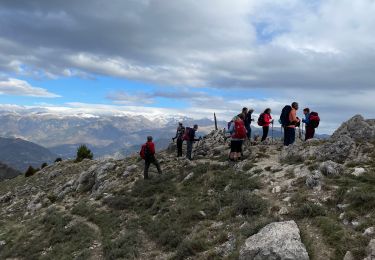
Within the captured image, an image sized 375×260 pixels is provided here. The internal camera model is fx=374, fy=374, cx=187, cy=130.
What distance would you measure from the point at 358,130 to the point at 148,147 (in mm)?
14268

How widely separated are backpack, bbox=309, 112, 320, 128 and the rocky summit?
9.35 feet

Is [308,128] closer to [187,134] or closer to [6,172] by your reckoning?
[187,134]

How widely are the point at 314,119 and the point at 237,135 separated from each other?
279 inches

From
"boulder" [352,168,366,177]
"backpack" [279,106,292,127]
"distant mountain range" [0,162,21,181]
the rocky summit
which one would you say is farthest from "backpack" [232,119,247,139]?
"distant mountain range" [0,162,21,181]

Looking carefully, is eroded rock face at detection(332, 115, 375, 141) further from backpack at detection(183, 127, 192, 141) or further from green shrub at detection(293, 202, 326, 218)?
backpack at detection(183, 127, 192, 141)

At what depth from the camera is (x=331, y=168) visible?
1845 cm

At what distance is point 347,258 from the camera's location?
38.2 feet

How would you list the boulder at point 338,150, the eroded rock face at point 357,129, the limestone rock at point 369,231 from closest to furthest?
the limestone rock at point 369,231 → the boulder at point 338,150 → the eroded rock face at point 357,129

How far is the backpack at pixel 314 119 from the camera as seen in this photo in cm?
2762

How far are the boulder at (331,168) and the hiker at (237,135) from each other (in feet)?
20.8

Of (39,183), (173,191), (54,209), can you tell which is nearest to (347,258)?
(173,191)

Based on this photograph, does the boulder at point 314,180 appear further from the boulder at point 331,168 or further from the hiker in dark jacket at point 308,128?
the hiker in dark jacket at point 308,128

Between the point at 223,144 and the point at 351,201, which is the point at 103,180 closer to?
the point at 223,144

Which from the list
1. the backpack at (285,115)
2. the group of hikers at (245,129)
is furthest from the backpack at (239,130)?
the backpack at (285,115)
